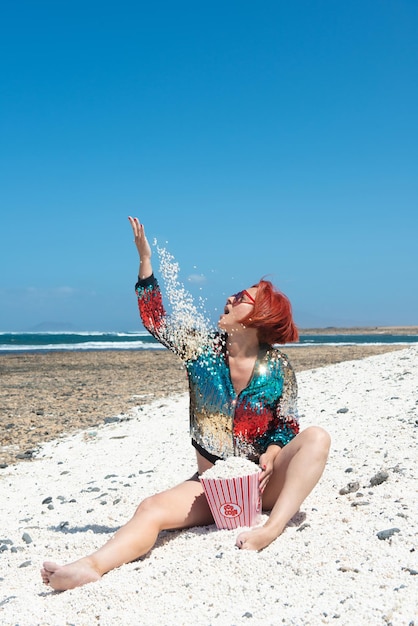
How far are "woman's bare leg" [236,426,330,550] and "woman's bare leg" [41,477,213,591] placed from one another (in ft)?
1.78

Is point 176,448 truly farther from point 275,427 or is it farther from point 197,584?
point 197,584

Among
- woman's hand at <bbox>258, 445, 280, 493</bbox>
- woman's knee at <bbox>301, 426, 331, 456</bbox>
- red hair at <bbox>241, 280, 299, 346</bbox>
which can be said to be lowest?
woman's hand at <bbox>258, 445, 280, 493</bbox>

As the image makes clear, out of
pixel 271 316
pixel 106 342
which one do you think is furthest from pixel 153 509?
pixel 106 342

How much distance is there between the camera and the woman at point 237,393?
4.10 metres

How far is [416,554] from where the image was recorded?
3.39 m

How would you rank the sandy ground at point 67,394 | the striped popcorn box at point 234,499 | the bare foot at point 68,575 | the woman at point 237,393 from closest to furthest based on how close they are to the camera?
the bare foot at point 68,575
the striped popcorn box at point 234,499
the woman at point 237,393
the sandy ground at point 67,394

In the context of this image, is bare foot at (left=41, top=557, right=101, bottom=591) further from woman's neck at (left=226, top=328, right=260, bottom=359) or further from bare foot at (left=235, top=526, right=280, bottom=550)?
woman's neck at (left=226, top=328, right=260, bottom=359)

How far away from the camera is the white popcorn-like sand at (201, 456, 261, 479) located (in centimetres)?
388

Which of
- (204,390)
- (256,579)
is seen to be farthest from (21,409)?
(256,579)

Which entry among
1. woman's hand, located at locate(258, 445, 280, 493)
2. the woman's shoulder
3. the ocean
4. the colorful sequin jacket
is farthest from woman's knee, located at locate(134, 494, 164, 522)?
the ocean

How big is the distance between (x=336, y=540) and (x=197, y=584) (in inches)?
33.6

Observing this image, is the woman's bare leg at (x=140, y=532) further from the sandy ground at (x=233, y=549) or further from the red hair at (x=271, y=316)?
Answer: the red hair at (x=271, y=316)

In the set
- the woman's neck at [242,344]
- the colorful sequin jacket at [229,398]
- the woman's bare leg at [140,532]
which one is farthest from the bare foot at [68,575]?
→ the woman's neck at [242,344]

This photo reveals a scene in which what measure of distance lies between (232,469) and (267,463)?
0.81ft
